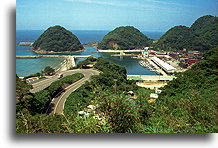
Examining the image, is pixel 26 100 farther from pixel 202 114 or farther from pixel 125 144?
pixel 202 114

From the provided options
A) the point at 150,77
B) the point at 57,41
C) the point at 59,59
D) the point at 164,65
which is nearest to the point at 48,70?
the point at 59,59

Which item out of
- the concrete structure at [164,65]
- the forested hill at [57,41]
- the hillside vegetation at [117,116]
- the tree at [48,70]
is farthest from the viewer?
the concrete structure at [164,65]

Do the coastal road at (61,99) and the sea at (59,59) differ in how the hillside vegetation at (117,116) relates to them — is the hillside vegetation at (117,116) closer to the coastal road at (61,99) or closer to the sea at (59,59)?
the coastal road at (61,99)

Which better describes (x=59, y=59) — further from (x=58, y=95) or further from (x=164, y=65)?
(x=164, y=65)

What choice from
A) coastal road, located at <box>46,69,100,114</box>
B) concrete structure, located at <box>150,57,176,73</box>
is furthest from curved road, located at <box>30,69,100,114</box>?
concrete structure, located at <box>150,57,176,73</box>

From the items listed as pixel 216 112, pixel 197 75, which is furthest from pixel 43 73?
pixel 197 75

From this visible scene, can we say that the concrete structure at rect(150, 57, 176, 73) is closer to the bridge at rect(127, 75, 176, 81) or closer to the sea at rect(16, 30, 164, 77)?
the bridge at rect(127, 75, 176, 81)

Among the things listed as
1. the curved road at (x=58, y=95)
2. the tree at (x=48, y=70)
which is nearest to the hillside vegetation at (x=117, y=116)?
the curved road at (x=58, y=95)
